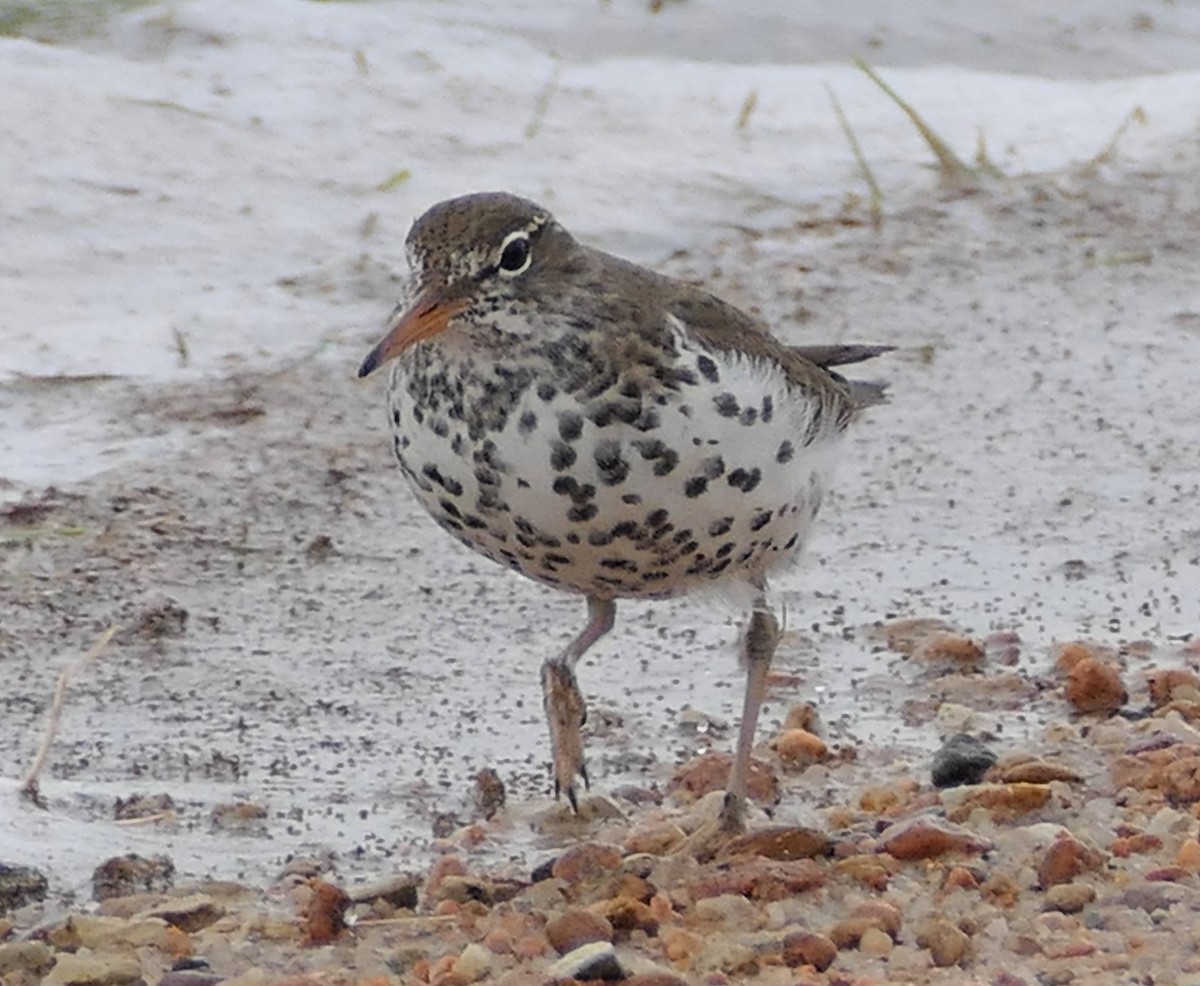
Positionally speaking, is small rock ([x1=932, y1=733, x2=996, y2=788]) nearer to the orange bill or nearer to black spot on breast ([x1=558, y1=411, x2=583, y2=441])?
black spot on breast ([x1=558, y1=411, x2=583, y2=441])

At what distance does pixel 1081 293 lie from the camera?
9.59m

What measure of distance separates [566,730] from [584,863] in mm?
501

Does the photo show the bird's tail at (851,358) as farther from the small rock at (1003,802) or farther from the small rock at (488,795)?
the small rock at (488,795)

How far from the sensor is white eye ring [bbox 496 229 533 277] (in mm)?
5020

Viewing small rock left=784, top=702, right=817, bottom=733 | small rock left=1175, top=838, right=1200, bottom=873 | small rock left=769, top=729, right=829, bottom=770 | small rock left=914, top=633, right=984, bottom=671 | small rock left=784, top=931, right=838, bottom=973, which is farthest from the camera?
small rock left=914, top=633, right=984, bottom=671

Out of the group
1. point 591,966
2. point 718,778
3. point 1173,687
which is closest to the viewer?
point 591,966

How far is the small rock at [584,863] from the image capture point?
4867 millimetres

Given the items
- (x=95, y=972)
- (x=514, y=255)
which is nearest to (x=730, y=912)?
(x=95, y=972)

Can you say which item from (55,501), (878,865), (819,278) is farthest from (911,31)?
(878,865)

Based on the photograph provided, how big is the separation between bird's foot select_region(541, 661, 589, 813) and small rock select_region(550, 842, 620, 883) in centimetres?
39

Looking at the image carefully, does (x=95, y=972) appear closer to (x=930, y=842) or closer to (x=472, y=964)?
(x=472, y=964)

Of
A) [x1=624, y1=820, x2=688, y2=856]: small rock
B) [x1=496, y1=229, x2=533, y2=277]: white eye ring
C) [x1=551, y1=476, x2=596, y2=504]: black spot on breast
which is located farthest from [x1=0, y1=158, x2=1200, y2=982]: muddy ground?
[x1=496, y1=229, x2=533, y2=277]: white eye ring

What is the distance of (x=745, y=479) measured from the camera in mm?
5047

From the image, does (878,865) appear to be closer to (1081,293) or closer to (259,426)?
(259,426)
